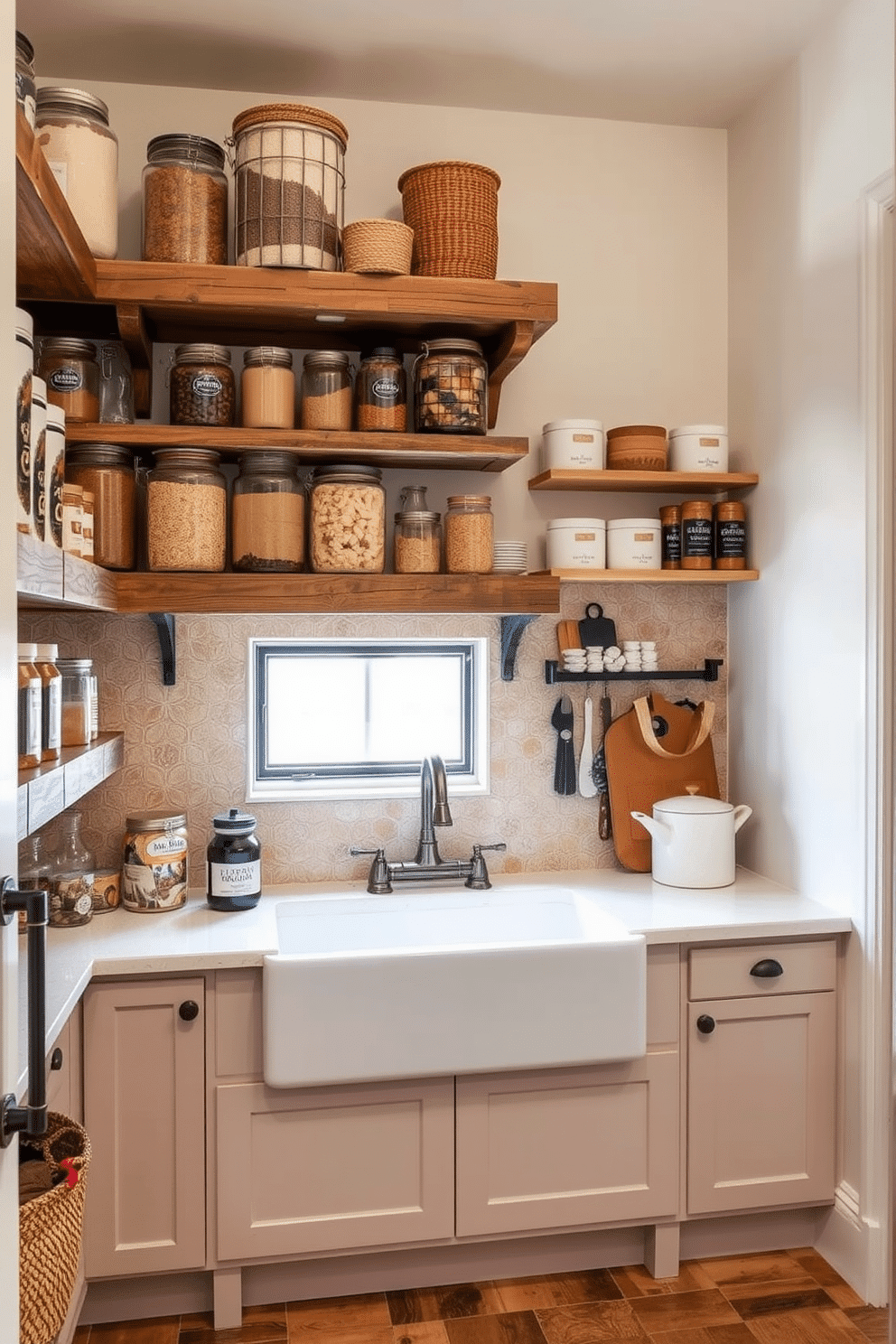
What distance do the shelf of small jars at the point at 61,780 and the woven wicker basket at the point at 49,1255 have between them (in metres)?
0.41

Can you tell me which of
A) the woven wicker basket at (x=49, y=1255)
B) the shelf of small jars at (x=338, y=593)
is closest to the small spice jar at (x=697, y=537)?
the shelf of small jars at (x=338, y=593)

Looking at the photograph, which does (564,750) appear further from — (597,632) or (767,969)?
(767,969)

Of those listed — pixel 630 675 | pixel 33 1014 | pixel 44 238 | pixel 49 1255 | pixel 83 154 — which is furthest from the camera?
pixel 630 675

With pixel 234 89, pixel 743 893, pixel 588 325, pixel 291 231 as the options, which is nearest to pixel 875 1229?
pixel 743 893

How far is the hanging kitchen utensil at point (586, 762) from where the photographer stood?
281 centimetres

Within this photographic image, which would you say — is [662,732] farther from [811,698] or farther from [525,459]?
[525,459]

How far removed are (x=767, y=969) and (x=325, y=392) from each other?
1562mm

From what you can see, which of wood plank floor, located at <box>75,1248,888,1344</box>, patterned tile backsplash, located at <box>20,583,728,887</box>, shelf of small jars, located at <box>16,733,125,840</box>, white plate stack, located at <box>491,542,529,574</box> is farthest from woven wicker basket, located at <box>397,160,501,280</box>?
wood plank floor, located at <box>75,1248,888,1344</box>

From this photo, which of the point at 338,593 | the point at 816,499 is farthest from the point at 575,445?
the point at 338,593

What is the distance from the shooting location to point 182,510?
2.32 meters

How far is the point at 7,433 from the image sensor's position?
1.12 m

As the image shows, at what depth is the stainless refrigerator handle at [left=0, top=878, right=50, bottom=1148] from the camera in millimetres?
1054

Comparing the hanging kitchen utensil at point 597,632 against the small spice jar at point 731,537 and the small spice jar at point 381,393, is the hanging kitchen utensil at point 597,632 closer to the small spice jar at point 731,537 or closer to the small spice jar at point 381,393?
the small spice jar at point 731,537

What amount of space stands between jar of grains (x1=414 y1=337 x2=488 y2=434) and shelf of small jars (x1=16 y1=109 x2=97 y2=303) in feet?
2.36
